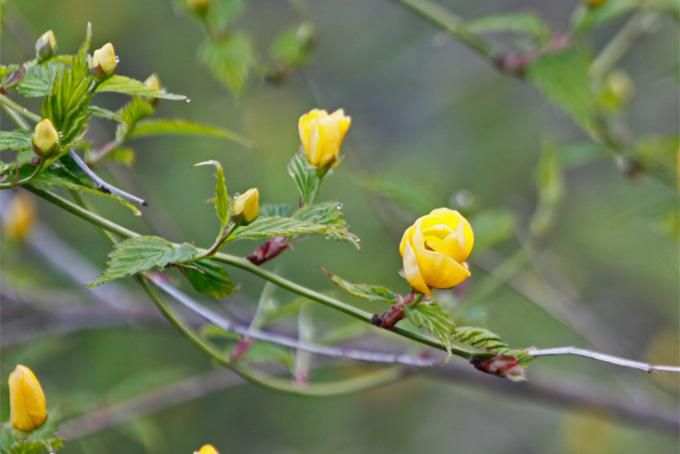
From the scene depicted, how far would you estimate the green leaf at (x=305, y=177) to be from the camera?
0.95m

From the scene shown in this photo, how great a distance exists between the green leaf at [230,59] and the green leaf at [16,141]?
67cm

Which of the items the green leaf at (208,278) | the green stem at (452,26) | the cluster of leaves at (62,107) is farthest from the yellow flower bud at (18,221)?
the green leaf at (208,278)

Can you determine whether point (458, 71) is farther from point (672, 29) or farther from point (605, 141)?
point (605, 141)

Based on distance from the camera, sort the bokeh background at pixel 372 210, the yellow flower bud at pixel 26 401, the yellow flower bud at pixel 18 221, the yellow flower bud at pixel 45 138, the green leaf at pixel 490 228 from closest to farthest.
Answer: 1. the yellow flower bud at pixel 45 138
2. the yellow flower bud at pixel 26 401
3. the green leaf at pixel 490 228
4. the yellow flower bud at pixel 18 221
5. the bokeh background at pixel 372 210

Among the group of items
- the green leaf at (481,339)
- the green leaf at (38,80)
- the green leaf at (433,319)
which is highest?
the green leaf at (38,80)

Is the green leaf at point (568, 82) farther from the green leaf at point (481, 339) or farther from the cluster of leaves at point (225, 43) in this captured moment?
the green leaf at point (481, 339)

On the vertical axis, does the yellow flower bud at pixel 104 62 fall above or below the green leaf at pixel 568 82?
below

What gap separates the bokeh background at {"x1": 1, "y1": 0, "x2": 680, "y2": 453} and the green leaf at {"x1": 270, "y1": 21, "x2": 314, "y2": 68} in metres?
0.96

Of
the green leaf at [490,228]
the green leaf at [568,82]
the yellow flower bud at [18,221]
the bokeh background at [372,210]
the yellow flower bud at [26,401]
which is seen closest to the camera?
the yellow flower bud at [26,401]

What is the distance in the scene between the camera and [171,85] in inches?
136

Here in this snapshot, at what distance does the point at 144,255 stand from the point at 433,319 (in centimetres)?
27

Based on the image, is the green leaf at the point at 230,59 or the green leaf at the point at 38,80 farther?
the green leaf at the point at 230,59

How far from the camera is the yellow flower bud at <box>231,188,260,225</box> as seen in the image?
0.83 m

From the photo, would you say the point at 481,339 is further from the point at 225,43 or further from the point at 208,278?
the point at 225,43
